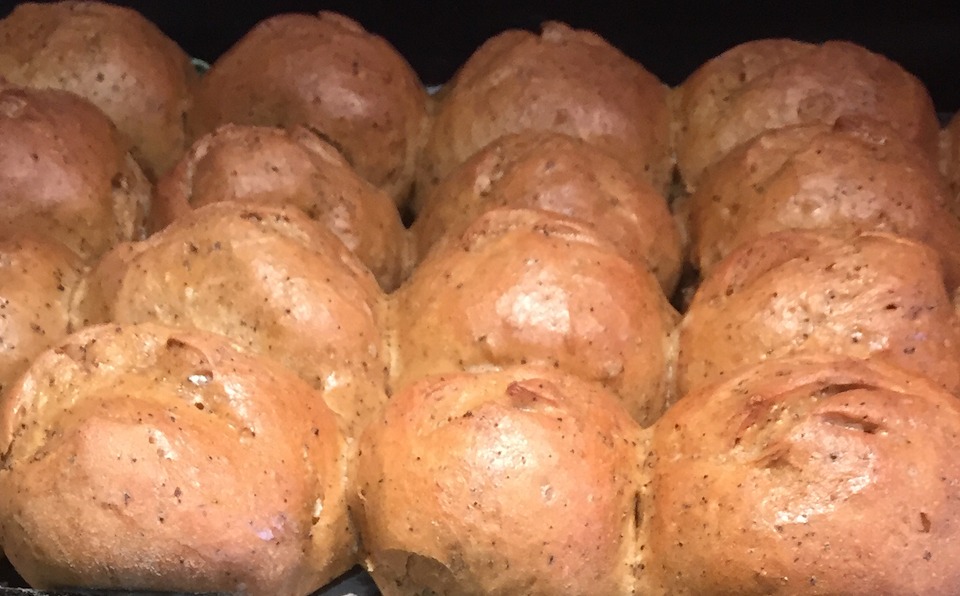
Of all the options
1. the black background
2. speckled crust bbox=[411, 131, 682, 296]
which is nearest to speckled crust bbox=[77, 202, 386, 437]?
speckled crust bbox=[411, 131, 682, 296]

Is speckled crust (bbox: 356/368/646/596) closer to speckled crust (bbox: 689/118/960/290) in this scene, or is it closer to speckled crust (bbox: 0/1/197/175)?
speckled crust (bbox: 689/118/960/290)

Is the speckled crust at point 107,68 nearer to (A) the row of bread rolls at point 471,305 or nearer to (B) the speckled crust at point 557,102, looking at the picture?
(A) the row of bread rolls at point 471,305

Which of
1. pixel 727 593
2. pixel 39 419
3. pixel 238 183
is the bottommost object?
pixel 727 593

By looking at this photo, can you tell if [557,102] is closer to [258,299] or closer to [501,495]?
[258,299]

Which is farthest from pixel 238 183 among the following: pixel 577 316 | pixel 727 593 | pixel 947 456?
pixel 947 456

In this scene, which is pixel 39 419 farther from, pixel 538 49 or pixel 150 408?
pixel 538 49

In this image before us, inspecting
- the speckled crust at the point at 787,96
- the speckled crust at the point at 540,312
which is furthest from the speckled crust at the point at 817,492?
→ the speckled crust at the point at 787,96
